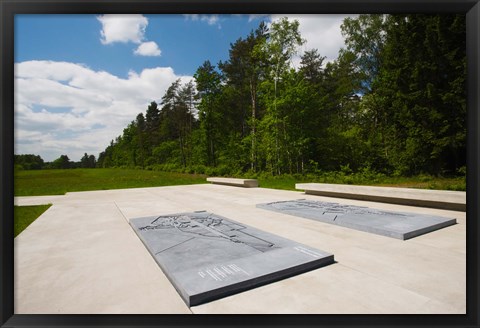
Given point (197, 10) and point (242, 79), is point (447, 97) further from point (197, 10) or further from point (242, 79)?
point (242, 79)

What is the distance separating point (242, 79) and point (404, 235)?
28.0m

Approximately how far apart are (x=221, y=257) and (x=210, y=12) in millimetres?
2545

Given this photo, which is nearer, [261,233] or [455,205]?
[261,233]

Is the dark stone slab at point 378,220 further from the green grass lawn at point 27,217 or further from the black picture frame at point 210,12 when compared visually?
the green grass lawn at point 27,217

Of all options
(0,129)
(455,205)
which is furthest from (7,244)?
(455,205)

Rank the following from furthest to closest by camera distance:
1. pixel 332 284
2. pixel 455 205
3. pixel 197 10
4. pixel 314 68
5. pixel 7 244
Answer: pixel 314 68
pixel 455 205
pixel 332 284
pixel 197 10
pixel 7 244

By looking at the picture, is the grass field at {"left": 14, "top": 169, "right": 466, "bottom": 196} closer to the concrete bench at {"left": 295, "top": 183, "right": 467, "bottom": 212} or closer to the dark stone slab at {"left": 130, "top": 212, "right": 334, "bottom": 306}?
the dark stone slab at {"left": 130, "top": 212, "right": 334, "bottom": 306}

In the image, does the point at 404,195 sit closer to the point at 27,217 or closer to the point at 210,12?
the point at 210,12

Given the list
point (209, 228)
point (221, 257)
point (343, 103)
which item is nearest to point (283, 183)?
point (209, 228)

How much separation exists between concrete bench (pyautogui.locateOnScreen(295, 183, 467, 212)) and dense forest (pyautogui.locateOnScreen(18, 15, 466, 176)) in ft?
4.57

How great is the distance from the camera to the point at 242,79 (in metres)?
30.2

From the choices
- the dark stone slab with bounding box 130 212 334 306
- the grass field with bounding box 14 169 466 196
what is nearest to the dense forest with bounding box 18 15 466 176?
the grass field with bounding box 14 169 466 196

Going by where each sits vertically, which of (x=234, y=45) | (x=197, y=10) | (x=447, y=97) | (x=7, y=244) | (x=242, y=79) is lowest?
(x=7, y=244)

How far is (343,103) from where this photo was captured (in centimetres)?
2766
